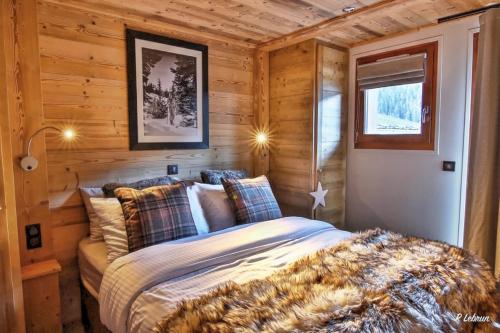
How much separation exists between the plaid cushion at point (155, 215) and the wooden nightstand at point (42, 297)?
22.8 inches

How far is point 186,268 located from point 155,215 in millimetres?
468

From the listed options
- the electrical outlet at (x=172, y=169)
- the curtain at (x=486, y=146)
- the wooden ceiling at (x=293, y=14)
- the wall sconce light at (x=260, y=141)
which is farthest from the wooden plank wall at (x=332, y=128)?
the electrical outlet at (x=172, y=169)

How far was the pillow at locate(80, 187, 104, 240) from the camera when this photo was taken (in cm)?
218

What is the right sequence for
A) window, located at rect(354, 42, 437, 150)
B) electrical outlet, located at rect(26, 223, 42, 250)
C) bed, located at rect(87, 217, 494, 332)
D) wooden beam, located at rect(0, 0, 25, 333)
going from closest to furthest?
bed, located at rect(87, 217, 494, 332) → wooden beam, located at rect(0, 0, 25, 333) → electrical outlet, located at rect(26, 223, 42, 250) → window, located at rect(354, 42, 437, 150)

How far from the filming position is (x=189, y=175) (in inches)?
113

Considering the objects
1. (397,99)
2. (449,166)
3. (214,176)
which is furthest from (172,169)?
(449,166)

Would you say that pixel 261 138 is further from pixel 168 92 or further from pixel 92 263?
pixel 92 263

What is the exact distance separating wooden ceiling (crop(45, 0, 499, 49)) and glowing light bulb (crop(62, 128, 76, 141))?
861 mm

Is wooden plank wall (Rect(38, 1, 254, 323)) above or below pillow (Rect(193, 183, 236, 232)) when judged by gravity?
above

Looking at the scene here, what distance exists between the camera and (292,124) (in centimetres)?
316

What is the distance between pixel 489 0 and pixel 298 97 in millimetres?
1547

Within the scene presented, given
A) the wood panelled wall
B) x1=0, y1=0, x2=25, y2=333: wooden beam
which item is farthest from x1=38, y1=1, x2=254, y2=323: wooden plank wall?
the wood panelled wall

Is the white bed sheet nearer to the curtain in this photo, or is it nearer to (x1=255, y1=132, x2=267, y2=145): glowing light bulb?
the curtain

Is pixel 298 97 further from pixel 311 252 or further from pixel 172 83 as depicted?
pixel 311 252
